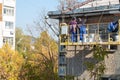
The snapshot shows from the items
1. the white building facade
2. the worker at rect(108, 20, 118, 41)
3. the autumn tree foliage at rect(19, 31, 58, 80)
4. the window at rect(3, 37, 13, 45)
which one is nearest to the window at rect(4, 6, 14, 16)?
the white building facade

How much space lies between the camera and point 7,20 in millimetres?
56094

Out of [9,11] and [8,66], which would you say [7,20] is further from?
[8,66]

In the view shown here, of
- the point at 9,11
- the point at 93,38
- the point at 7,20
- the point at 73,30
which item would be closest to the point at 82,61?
the point at 73,30

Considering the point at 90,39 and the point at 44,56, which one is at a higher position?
the point at 90,39

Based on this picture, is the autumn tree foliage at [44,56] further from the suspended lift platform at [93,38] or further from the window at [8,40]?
the suspended lift platform at [93,38]

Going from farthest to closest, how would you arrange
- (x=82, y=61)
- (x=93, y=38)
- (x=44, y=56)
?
1. (x=44, y=56)
2. (x=82, y=61)
3. (x=93, y=38)

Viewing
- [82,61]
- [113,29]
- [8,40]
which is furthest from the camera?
[8,40]

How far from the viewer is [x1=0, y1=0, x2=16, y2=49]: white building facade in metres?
54.6

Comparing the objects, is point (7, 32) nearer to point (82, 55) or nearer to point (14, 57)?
point (14, 57)

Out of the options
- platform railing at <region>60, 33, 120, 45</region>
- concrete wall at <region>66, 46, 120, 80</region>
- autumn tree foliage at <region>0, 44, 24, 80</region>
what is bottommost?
autumn tree foliage at <region>0, 44, 24, 80</region>

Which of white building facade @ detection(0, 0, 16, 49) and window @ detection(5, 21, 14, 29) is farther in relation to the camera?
window @ detection(5, 21, 14, 29)

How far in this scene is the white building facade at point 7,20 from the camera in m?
54.6

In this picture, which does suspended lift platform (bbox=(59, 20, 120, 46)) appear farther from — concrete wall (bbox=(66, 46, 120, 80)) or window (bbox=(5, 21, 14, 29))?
window (bbox=(5, 21, 14, 29))

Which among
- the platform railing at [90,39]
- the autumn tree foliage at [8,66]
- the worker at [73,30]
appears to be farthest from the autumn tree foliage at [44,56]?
the worker at [73,30]
